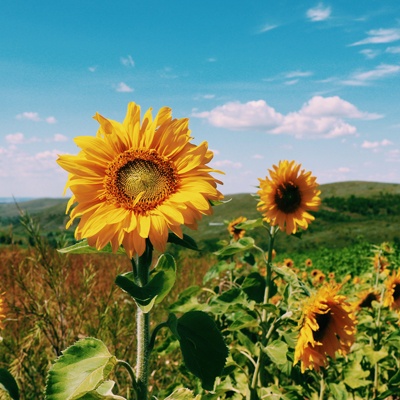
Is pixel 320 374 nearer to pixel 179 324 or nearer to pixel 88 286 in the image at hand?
pixel 88 286

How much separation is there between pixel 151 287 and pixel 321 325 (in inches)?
53.5

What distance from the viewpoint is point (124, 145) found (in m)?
1.42

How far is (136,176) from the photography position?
140cm

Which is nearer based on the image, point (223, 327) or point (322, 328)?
point (322, 328)

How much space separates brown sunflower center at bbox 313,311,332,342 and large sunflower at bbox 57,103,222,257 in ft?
4.09

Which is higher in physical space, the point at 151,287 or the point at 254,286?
the point at 151,287

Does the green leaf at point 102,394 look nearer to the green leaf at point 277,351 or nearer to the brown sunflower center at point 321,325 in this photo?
the green leaf at point 277,351

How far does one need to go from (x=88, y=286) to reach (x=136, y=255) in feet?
6.01

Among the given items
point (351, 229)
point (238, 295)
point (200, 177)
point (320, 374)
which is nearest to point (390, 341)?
point (320, 374)

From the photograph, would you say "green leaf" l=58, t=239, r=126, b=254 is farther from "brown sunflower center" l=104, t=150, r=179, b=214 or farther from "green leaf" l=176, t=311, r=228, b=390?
"green leaf" l=176, t=311, r=228, b=390

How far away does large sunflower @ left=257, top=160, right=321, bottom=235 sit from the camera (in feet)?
10.1

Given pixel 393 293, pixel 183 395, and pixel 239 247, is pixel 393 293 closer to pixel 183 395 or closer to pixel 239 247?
pixel 239 247

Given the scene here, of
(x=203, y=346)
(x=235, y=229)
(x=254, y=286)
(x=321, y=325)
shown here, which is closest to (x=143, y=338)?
Result: (x=203, y=346)

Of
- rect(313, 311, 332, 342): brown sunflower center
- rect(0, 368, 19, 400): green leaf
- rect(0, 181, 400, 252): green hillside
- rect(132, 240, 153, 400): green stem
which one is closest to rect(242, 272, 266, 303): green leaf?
rect(313, 311, 332, 342): brown sunflower center
